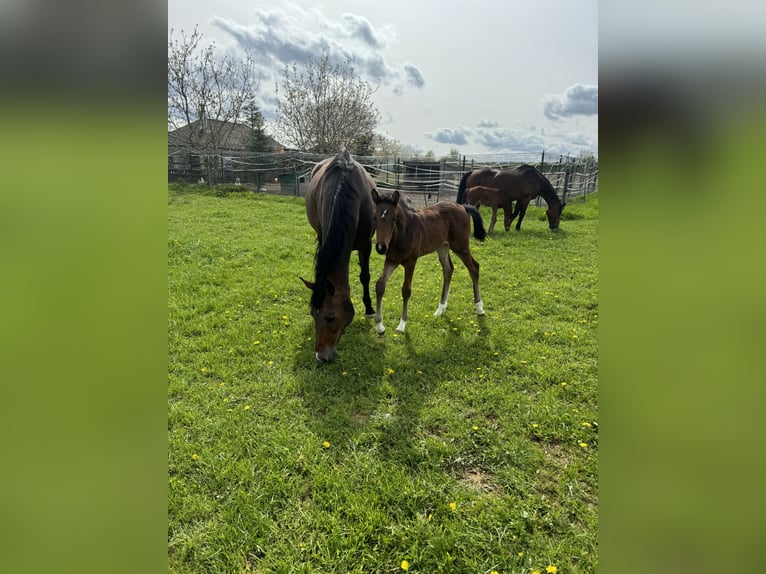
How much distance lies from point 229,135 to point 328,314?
23.8 metres

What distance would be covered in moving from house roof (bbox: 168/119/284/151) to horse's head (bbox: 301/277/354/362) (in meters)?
17.2

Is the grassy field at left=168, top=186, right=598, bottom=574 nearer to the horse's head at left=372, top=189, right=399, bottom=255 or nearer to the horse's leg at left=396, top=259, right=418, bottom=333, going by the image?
the horse's leg at left=396, top=259, right=418, bottom=333

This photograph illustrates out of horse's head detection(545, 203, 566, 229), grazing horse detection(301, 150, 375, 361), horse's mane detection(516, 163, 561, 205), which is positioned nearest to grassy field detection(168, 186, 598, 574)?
grazing horse detection(301, 150, 375, 361)

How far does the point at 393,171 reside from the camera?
61.7 ft

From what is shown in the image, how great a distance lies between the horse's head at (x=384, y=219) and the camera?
4043 mm

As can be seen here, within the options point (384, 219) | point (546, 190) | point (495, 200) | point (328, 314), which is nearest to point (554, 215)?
point (546, 190)

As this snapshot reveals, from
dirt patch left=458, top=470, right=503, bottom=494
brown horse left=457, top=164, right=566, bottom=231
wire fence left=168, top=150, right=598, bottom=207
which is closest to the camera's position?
dirt patch left=458, top=470, right=503, bottom=494

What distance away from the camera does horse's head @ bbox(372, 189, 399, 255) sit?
404 cm
